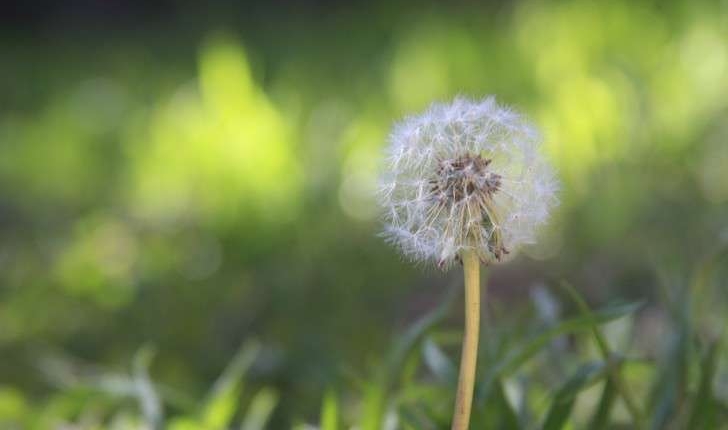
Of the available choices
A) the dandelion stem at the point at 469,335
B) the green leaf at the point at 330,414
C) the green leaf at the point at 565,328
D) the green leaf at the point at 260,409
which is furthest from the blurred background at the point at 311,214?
the dandelion stem at the point at 469,335

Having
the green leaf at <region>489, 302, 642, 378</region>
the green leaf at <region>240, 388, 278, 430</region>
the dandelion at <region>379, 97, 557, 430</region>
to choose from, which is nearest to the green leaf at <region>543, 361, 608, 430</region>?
the green leaf at <region>489, 302, 642, 378</region>

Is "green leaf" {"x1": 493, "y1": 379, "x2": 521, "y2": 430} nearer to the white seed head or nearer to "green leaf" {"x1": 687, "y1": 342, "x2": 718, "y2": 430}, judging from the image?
"green leaf" {"x1": 687, "y1": 342, "x2": 718, "y2": 430}

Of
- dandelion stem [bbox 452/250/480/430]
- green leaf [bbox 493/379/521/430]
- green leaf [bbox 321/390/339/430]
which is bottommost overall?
dandelion stem [bbox 452/250/480/430]

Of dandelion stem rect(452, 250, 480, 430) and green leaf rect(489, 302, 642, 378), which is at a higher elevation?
green leaf rect(489, 302, 642, 378)

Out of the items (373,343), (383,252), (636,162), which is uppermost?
(636,162)

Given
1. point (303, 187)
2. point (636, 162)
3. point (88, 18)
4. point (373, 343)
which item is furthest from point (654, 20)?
point (88, 18)

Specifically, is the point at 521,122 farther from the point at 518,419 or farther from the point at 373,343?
the point at 373,343

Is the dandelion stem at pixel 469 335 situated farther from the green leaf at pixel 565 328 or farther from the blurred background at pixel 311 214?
the blurred background at pixel 311 214

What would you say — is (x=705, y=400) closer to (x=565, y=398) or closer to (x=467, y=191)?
(x=565, y=398)
